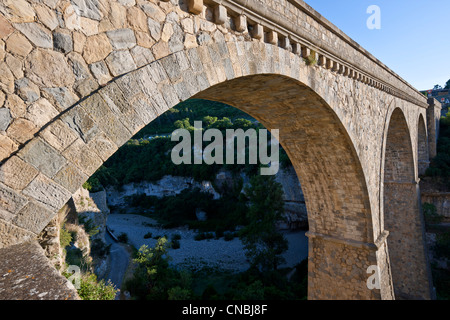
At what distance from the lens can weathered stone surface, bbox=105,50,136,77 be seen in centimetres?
174

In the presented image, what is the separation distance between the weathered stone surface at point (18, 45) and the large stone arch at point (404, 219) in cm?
1120

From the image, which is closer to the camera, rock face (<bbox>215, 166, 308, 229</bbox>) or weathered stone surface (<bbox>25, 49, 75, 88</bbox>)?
weathered stone surface (<bbox>25, 49, 75, 88</bbox>)

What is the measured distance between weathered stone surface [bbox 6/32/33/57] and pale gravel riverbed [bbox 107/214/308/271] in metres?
16.1

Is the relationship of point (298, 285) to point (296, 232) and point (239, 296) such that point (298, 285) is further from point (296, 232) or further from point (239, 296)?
point (296, 232)

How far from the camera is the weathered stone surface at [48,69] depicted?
4.75 feet

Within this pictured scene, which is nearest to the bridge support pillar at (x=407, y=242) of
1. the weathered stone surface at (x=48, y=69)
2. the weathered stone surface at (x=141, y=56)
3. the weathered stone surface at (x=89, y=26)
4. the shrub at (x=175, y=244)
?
the weathered stone surface at (x=141, y=56)

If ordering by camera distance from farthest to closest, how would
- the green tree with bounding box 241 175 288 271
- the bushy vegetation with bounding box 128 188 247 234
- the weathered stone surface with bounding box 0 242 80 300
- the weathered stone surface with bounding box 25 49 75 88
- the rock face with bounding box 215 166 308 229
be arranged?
1. the bushy vegetation with bounding box 128 188 247 234
2. the rock face with bounding box 215 166 308 229
3. the green tree with bounding box 241 175 288 271
4. the weathered stone surface with bounding box 25 49 75 88
5. the weathered stone surface with bounding box 0 242 80 300

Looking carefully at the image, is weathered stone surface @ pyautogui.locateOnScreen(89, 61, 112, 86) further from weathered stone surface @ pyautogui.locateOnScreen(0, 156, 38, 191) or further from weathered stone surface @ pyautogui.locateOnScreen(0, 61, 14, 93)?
weathered stone surface @ pyautogui.locateOnScreen(0, 156, 38, 191)

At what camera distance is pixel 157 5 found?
2.01 meters

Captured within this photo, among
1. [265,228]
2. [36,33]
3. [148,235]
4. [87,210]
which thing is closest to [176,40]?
[36,33]

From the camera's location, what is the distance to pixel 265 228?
14.5 m

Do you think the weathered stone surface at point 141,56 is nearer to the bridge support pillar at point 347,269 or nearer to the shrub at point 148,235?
the bridge support pillar at point 347,269


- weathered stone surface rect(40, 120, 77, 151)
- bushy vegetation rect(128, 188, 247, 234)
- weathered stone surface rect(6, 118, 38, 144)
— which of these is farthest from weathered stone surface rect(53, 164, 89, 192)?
bushy vegetation rect(128, 188, 247, 234)

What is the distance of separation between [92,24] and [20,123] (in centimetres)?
81
